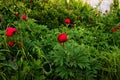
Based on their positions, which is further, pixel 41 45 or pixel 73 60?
pixel 41 45

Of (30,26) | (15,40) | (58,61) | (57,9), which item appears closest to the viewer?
(58,61)

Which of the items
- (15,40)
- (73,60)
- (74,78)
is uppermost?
(15,40)

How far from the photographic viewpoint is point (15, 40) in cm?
354

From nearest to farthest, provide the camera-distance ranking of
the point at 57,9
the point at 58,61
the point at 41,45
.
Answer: the point at 58,61 → the point at 41,45 → the point at 57,9

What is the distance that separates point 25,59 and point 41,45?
10.3 inches

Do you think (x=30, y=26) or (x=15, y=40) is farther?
(x=30, y=26)

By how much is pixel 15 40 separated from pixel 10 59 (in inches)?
8.5

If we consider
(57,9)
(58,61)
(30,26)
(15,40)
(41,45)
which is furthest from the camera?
(57,9)

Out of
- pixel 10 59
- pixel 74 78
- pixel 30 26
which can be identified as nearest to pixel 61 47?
pixel 74 78

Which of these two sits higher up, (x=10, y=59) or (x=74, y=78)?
(x=10, y=59)

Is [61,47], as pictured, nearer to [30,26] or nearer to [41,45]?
[41,45]

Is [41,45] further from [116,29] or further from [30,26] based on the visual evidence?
[116,29]

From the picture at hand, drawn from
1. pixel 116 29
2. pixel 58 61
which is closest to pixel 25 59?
pixel 58 61

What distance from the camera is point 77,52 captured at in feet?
11.0
